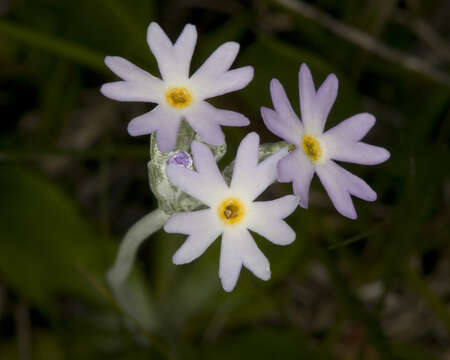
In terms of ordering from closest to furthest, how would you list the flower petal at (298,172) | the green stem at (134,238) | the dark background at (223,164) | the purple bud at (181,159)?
the flower petal at (298,172) < the purple bud at (181,159) < the green stem at (134,238) < the dark background at (223,164)

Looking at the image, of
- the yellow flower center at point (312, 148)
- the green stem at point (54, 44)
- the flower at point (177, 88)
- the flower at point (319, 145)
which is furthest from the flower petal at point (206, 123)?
the green stem at point (54, 44)

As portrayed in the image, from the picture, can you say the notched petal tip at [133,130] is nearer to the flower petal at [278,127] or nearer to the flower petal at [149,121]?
the flower petal at [149,121]

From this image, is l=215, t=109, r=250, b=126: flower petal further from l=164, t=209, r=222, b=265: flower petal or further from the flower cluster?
l=164, t=209, r=222, b=265: flower petal

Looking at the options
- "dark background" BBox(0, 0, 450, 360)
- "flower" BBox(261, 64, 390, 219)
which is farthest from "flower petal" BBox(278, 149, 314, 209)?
"dark background" BBox(0, 0, 450, 360)

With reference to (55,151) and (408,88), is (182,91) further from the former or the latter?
(408,88)

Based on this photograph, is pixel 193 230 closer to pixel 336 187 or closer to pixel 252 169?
pixel 252 169

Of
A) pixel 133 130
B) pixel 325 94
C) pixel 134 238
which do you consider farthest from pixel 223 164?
pixel 133 130
